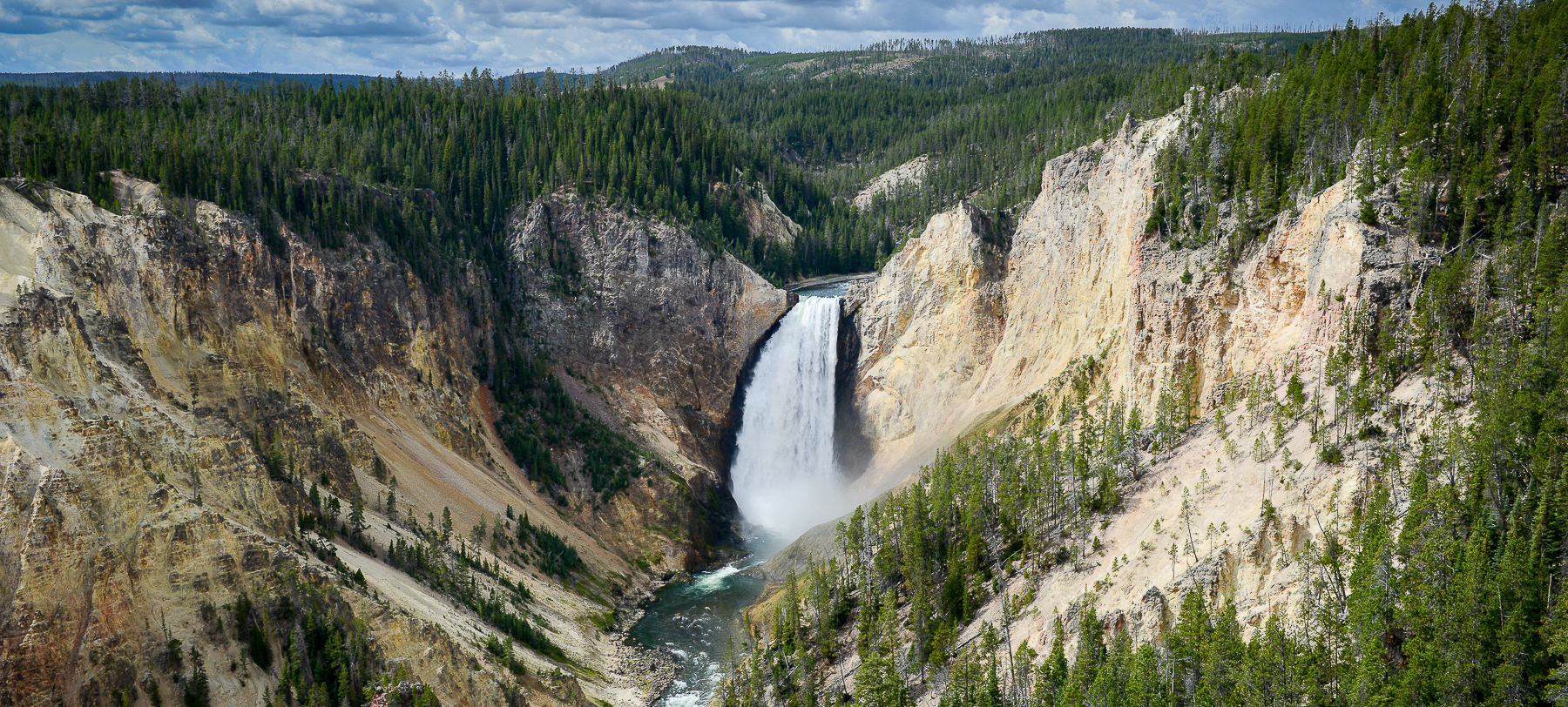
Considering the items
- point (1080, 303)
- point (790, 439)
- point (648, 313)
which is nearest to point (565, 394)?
point (648, 313)

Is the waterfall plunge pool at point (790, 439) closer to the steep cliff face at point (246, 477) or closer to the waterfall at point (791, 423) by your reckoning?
the waterfall at point (791, 423)

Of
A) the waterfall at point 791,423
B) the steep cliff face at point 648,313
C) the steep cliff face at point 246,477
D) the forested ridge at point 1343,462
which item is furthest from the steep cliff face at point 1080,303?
the steep cliff face at point 246,477

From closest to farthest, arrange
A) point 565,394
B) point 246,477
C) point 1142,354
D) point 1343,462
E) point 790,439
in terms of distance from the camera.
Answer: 1. point 1343,462
2. point 246,477
3. point 1142,354
4. point 565,394
5. point 790,439

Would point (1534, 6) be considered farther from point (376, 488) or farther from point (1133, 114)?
point (376, 488)

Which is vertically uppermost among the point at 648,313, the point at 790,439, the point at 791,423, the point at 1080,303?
the point at 1080,303

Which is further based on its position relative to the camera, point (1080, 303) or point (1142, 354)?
point (1080, 303)

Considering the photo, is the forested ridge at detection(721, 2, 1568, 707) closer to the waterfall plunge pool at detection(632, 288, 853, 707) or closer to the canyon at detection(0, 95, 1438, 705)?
the canyon at detection(0, 95, 1438, 705)

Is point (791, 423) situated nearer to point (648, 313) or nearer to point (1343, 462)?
point (648, 313)

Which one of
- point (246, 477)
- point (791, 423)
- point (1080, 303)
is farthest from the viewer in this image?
point (791, 423)

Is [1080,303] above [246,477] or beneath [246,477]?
above
